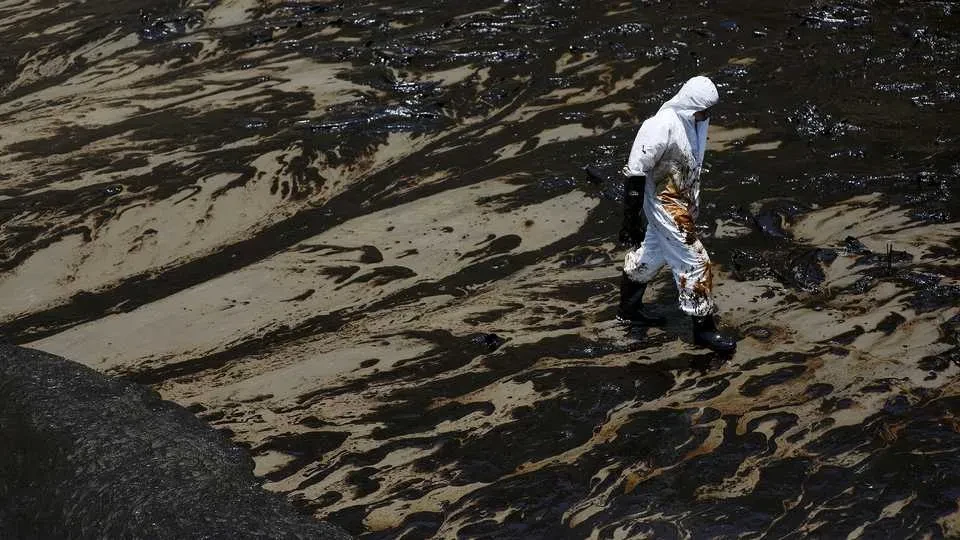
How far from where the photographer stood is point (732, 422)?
6059 millimetres

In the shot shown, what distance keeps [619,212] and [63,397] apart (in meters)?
4.21

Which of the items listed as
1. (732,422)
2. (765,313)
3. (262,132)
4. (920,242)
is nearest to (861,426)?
(732,422)

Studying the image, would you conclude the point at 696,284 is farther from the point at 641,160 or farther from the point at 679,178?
the point at 641,160

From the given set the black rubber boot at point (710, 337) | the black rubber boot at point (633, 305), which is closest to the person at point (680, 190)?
the black rubber boot at point (710, 337)

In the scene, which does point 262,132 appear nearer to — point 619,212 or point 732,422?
point 619,212

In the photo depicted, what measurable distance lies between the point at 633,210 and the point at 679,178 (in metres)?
0.31

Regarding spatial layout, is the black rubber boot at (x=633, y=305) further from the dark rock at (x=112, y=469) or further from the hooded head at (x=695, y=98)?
the dark rock at (x=112, y=469)

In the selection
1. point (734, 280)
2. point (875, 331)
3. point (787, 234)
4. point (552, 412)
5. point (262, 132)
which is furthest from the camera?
point (262, 132)

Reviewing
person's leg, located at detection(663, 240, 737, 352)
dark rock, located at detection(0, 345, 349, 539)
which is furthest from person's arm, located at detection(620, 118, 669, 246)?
dark rock, located at detection(0, 345, 349, 539)

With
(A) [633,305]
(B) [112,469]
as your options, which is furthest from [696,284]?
(B) [112,469]

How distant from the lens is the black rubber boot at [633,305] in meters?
6.88

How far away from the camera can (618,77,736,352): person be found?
21.1ft

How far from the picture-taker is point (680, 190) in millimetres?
6574

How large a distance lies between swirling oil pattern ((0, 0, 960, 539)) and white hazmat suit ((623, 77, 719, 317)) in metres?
0.45
